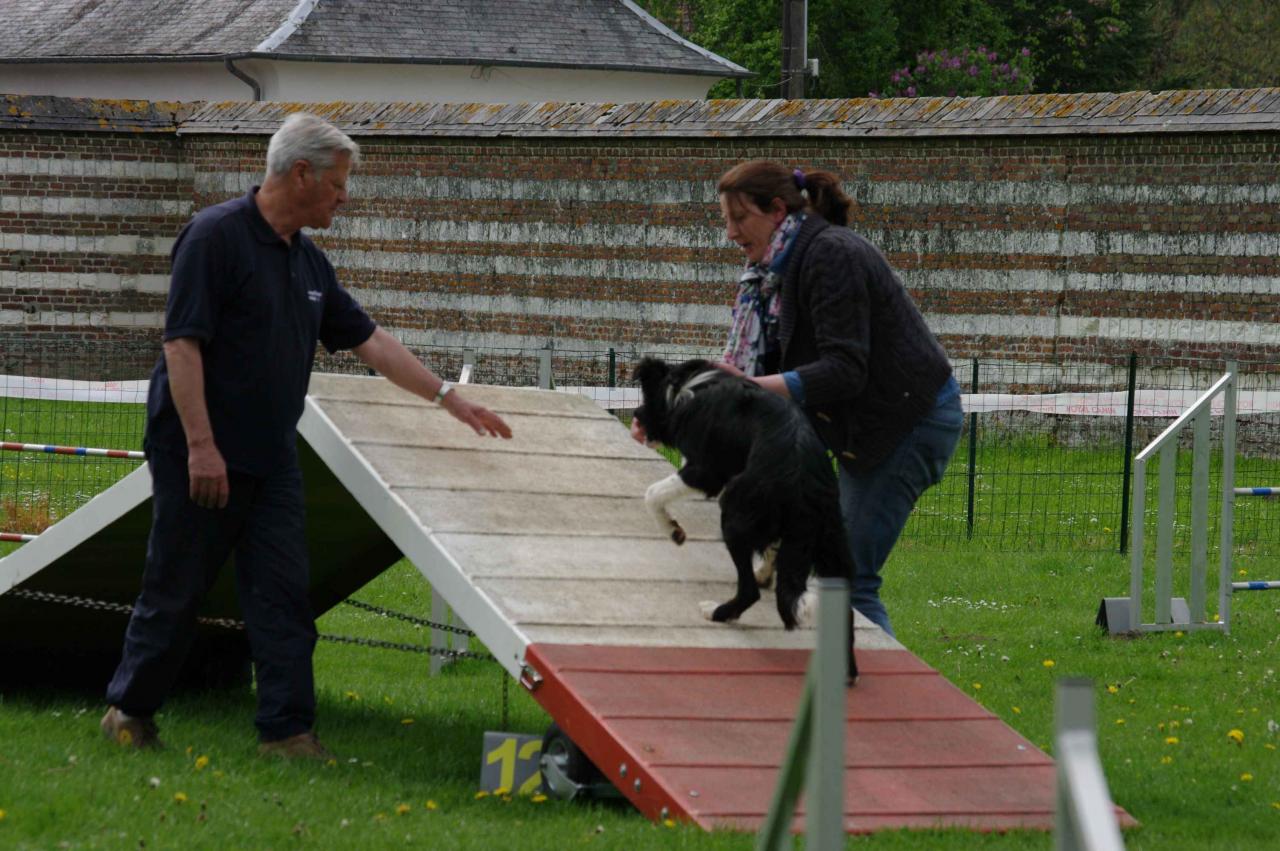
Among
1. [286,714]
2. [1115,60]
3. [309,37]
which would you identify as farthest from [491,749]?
[1115,60]

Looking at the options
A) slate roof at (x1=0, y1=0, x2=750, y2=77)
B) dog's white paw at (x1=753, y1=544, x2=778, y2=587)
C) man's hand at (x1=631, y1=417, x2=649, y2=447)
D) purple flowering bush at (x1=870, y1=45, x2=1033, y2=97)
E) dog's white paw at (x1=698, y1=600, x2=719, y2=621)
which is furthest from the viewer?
purple flowering bush at (x1=870, y1=45, x2=1033, y2=97)

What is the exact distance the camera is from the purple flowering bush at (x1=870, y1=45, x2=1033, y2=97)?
3469cm

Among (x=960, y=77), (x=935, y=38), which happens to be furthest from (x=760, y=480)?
(x=935, y=38)

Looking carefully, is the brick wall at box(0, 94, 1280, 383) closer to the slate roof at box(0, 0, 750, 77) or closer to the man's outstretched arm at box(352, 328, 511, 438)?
the slate roof at box(0, 0, 750, 77)

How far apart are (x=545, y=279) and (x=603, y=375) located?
1.40 meters

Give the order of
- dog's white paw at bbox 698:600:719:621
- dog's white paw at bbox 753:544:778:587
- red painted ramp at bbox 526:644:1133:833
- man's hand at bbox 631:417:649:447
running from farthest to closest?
man's hand at bbox 631:417:649:447 < dog's white paw at bbox 753:544:778:587 < dog's white paw at bbox 698:600:719:621 < red painted ramp at bbox 526:644:1133:833

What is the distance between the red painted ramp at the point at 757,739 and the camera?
5.14 m

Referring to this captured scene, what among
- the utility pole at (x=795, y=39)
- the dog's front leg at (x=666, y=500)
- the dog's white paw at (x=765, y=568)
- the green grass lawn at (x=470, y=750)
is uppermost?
the utility pole at (x=795, y=39)

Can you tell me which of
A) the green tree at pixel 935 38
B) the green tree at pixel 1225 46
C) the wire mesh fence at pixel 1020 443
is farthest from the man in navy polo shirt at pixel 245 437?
the green tree at pixel 1225 46

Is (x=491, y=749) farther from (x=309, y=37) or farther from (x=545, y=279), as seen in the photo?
(x=309, y=37)

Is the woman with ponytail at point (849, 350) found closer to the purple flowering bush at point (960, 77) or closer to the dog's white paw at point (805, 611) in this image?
the dog's white paw at point (805, 611)

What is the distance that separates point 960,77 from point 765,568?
2961cm

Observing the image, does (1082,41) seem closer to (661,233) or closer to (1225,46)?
(1225,46)

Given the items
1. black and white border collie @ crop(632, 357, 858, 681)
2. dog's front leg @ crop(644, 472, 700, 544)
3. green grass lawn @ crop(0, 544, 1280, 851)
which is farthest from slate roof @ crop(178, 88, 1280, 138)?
black and white border collie @ crop(632, 357, 858, 681)
